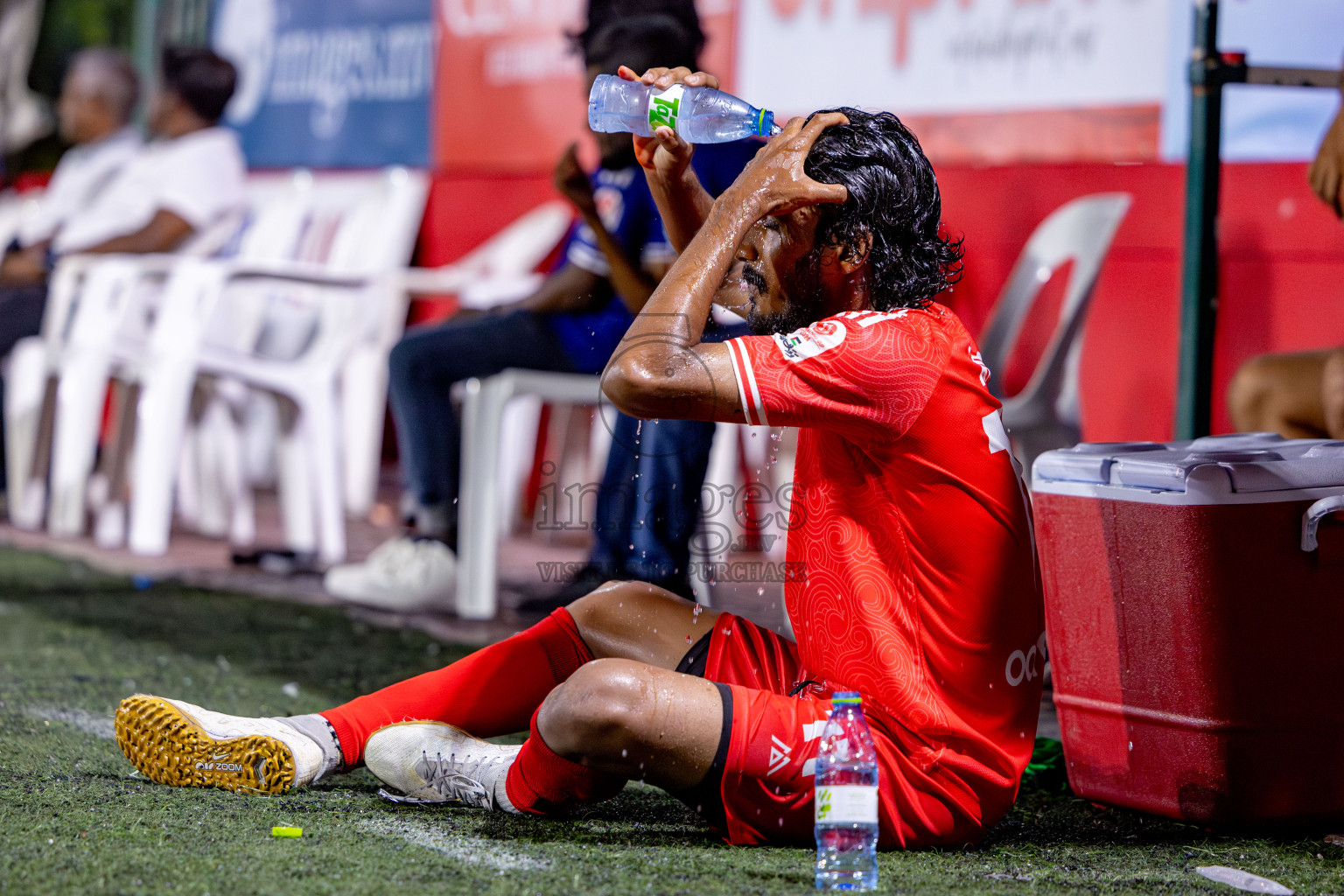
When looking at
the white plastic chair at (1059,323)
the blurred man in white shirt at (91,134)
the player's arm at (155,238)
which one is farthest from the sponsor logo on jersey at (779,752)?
the blurred man in white shirt at (91,134)

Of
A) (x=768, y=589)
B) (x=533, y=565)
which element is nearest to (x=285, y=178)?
(x=533, y=565)

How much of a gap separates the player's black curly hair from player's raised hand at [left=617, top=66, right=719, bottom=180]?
0.27m

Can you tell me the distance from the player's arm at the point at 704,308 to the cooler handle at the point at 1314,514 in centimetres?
94

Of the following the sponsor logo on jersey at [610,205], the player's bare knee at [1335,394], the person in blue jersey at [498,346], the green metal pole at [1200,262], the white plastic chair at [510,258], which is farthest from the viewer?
the white plastic chair at [510,258]

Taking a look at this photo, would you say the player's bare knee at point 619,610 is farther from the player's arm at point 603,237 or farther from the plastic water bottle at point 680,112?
the player's arm at point 603,237

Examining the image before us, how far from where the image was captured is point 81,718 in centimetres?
315

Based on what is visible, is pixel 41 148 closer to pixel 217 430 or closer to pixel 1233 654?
pixel 217 430

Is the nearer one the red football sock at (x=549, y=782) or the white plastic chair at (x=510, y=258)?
the red football sock at (x=549, y=782)

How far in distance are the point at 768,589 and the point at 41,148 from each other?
7.45 m

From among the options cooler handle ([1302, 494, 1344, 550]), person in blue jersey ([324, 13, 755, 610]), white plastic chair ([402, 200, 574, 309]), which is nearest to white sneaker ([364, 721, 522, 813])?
cooler handle ([1302, 494, 1344, 550])

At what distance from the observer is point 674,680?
7.34 feet

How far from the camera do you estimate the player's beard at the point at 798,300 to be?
2.31 meters

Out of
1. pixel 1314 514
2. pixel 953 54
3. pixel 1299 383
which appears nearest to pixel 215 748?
pixel 1314 514

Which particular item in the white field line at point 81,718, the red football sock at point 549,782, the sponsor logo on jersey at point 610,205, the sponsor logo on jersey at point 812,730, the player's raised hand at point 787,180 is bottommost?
the white field line at point 81,718
